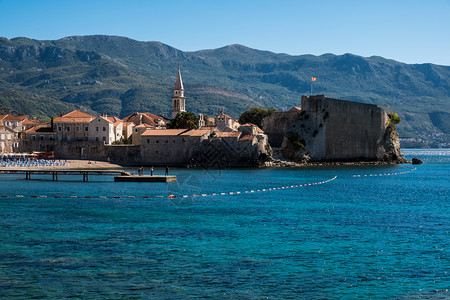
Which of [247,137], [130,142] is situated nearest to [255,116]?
[130,142]

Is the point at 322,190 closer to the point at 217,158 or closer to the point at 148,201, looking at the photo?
the point at 148,201

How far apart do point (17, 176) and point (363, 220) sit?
4365 cm

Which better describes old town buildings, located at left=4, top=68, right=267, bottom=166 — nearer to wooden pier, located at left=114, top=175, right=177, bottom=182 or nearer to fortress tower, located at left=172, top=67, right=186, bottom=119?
fortress tower, located at left=172, top=67, right=186, bottom=119

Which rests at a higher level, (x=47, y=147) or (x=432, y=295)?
(x=47, y=147)

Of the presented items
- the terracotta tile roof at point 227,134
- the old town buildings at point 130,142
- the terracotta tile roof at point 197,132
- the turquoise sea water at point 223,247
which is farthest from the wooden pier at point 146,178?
the terracotta tile roof at point 227,134

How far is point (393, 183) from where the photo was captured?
192 feet

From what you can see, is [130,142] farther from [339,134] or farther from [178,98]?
[339,134]

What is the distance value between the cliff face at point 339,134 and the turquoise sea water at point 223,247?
152 feet

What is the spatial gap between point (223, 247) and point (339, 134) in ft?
240

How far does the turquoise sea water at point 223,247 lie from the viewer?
17500 mm

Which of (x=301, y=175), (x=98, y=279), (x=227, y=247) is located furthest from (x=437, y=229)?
(x=301, y=175)

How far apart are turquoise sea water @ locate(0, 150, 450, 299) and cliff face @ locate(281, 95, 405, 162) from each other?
46191 mm

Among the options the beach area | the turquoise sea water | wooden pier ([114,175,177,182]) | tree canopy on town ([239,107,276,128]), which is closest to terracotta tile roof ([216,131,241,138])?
the beach area

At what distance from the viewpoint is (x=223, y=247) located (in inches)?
904
